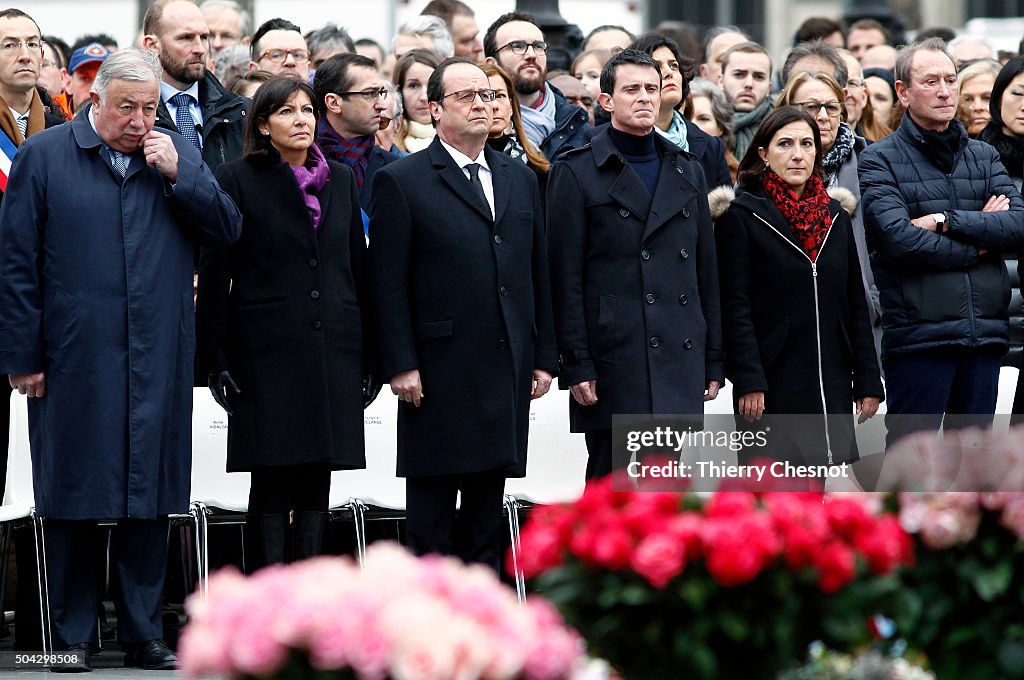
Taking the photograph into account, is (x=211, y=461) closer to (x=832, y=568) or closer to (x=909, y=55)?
(x=909, y=55)

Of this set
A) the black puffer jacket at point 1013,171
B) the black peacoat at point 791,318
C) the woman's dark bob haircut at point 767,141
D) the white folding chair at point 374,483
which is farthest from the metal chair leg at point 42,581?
the black puffer jacket at point 1013,171

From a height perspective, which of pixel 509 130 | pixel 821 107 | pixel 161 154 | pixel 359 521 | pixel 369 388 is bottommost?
pixel 359 521

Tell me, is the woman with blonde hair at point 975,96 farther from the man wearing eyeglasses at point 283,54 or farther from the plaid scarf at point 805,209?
the man wearing eyeglasses at point 283,54

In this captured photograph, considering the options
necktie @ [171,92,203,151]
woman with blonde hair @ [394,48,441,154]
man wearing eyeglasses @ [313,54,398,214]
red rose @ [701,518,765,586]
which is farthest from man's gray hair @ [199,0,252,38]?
red rose @ [701,518,765,586]

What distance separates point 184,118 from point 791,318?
3081 millimetres

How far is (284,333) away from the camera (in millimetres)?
7789

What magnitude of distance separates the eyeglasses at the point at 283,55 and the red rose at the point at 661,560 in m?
6.58

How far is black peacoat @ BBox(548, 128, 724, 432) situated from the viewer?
8055 mm

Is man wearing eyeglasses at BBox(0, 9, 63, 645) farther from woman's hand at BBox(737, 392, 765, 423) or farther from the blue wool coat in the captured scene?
woman's hand at BBox(737, 392, 765, 423)

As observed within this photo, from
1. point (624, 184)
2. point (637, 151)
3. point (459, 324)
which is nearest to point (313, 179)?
point (459, 324)

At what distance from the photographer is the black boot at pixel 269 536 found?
779 cm

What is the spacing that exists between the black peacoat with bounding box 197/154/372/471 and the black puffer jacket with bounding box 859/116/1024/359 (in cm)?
260

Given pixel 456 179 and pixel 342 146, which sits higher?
pixel 342 146

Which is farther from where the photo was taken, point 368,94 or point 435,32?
point 435,32
